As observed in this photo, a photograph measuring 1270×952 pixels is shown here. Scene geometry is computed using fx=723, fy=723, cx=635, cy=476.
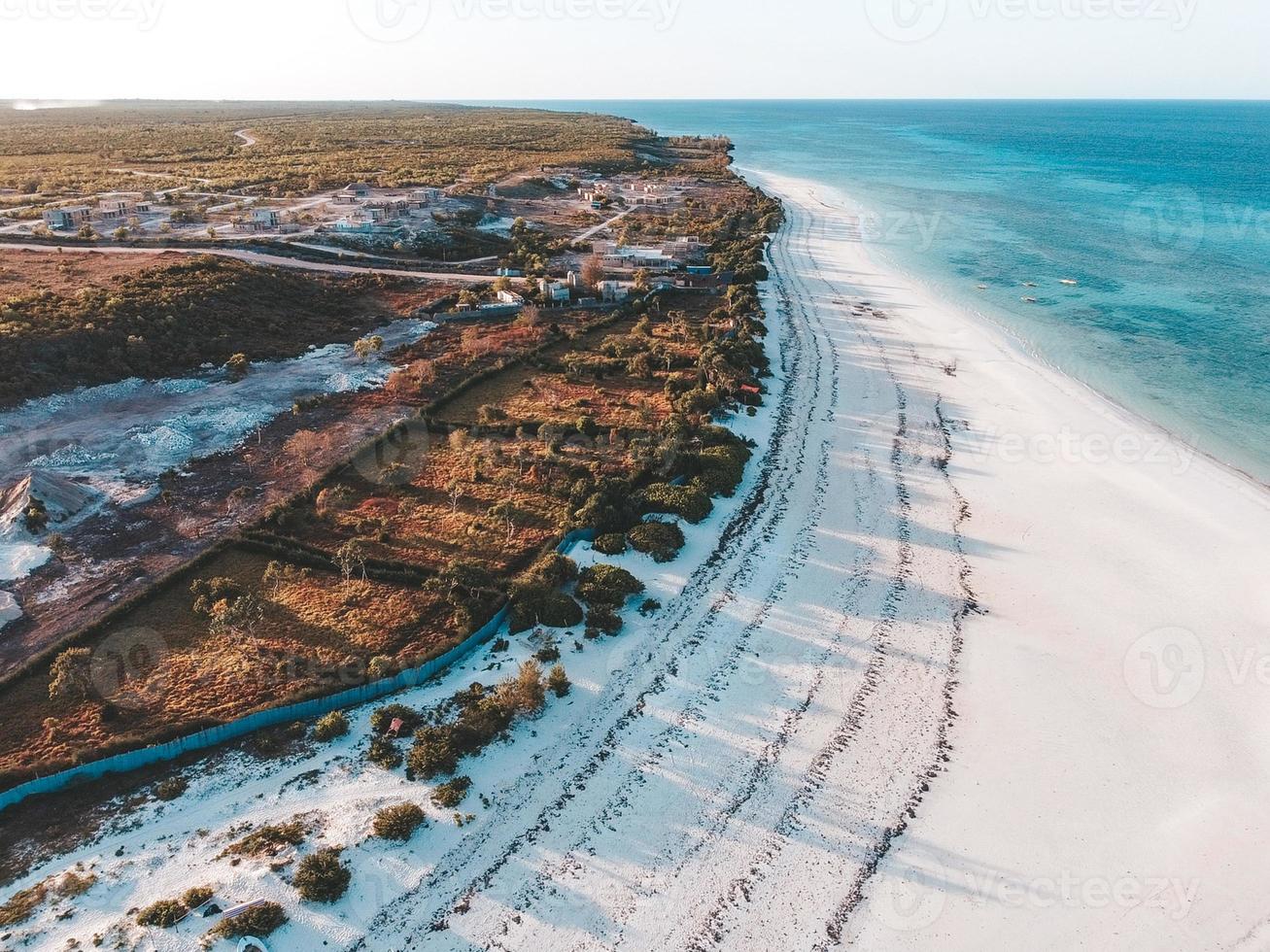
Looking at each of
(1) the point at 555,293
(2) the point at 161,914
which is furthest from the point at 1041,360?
(2) the point at 161,914

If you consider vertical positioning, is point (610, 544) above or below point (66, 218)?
below

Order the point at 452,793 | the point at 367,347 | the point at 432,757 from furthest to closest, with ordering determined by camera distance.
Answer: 1. the point at 367,347
2. the point at 432,757
3. the point at 452,793

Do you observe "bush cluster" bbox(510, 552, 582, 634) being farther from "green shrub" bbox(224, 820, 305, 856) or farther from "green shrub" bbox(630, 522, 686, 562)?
"green shrub" bbox(224, 820, 305, 856)

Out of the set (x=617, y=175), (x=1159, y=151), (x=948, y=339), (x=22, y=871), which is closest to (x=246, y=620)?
(x=22, y=871)

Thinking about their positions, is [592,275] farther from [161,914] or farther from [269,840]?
[161,914]

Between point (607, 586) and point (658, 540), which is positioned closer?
point (607, 586)

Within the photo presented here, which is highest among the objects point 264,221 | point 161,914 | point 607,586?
point 264,221

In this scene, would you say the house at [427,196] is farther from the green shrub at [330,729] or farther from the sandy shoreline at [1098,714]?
the green shrub at [330,729]
